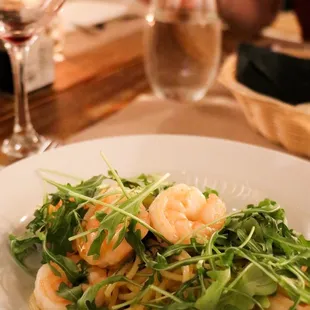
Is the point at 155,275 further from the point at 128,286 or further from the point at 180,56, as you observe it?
the point at 180,56

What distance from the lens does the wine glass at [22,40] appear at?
3.15 ft

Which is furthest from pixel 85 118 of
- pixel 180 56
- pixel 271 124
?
pixel 271 124

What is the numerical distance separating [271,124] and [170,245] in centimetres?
52

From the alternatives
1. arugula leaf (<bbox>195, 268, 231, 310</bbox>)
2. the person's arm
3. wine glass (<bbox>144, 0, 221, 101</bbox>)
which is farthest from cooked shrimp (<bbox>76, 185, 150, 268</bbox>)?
the person's arm

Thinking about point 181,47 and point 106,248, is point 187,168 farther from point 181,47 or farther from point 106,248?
point 181,47

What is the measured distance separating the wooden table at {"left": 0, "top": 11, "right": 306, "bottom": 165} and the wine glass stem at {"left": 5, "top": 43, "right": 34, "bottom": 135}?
0.06 meters

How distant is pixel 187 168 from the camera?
939mm

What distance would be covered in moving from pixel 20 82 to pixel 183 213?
541 millimetres

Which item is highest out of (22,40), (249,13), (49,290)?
(22,40)

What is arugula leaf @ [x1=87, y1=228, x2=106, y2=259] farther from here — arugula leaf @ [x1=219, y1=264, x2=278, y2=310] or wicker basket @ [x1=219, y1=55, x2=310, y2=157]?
wicker basket @ [x1=219, y1=55, x2=310, y2=157]

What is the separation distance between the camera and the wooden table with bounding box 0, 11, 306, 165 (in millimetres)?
1215

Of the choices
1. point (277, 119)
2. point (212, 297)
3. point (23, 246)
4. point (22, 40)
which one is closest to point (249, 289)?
point (212, 297)

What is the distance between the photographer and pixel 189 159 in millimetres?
954

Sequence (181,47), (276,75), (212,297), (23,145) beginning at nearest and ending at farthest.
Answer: (212,297) < (23,145) < (276,75) < (181,47)
